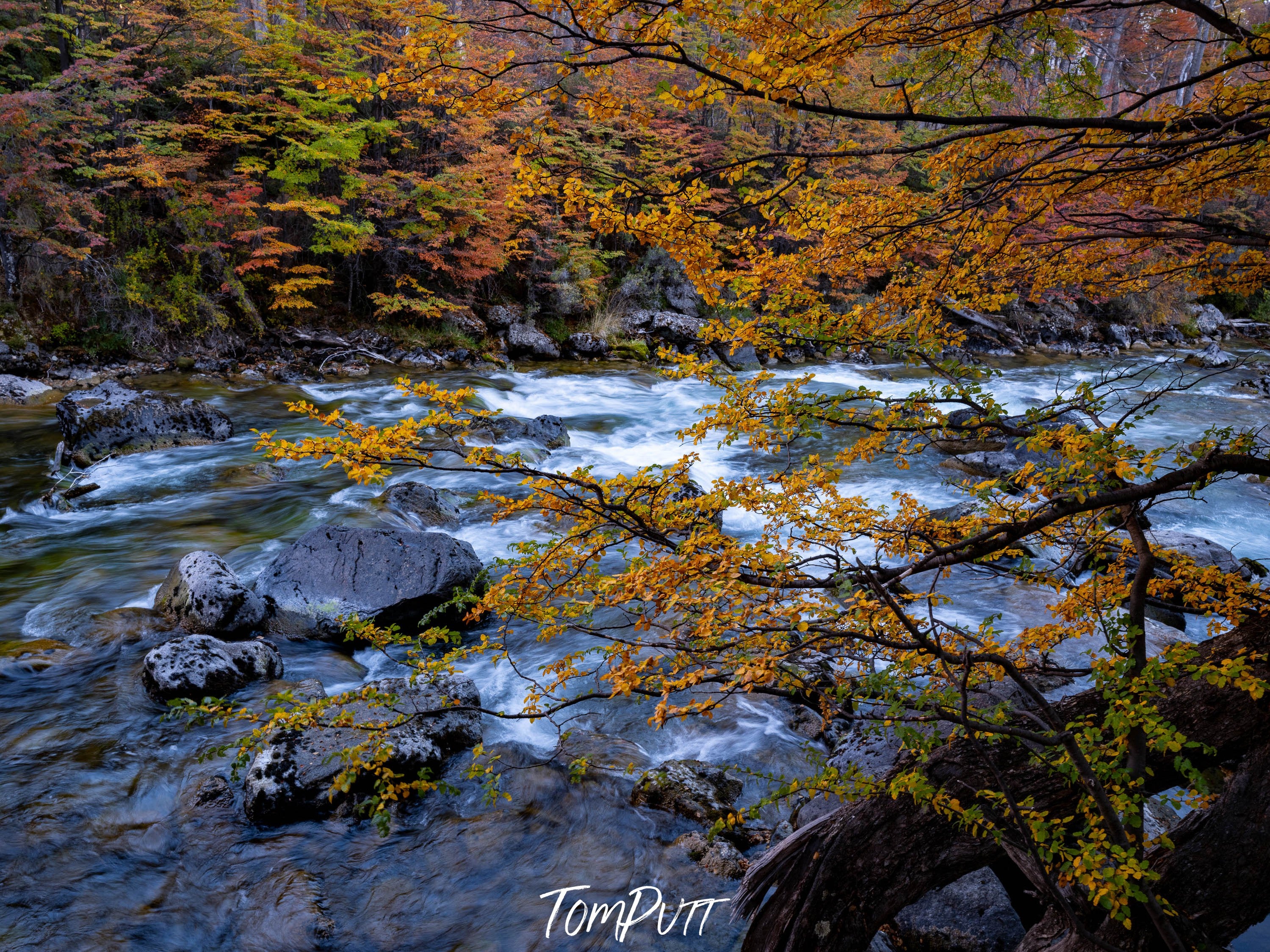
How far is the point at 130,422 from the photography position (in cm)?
1009

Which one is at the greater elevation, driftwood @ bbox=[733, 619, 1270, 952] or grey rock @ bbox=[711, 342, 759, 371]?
driftwood @ bbox=[733, 619, 1270, 952]

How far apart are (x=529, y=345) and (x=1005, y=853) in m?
16.2

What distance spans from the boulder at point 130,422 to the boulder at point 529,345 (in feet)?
25.2

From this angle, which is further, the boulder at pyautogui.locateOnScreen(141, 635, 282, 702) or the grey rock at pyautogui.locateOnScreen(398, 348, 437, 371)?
the grey rock at pyautogui.locateOnScreen(398, 348, 437, 371)

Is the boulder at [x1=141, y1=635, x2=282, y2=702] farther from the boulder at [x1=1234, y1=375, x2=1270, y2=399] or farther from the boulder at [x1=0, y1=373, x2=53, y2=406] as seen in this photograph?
the boulder at [x1=1234, y1=375, x2=1270, y2=399]

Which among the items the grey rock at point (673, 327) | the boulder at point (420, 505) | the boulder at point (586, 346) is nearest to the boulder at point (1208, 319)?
the grey rock at point (673, 327)

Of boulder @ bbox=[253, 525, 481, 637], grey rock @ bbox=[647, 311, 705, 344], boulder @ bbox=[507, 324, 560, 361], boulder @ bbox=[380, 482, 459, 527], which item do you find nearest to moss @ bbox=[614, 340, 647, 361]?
grey rock @ bbox=[647, 311, 705, 344]

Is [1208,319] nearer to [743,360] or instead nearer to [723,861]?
[743,360]

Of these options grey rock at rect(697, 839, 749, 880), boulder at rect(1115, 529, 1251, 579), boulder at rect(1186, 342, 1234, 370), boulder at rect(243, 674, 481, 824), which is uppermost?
boulder at rect(1186, 342, 1234, 370)

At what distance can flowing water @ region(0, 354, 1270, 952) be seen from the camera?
11.8ft

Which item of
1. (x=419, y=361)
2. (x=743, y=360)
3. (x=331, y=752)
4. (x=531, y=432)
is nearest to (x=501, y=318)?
(x=419, y=361)

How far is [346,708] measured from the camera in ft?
15.3

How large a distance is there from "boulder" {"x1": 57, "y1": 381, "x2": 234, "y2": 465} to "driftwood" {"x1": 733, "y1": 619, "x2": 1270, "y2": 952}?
34.9 ft

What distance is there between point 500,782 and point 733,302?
137 inches
